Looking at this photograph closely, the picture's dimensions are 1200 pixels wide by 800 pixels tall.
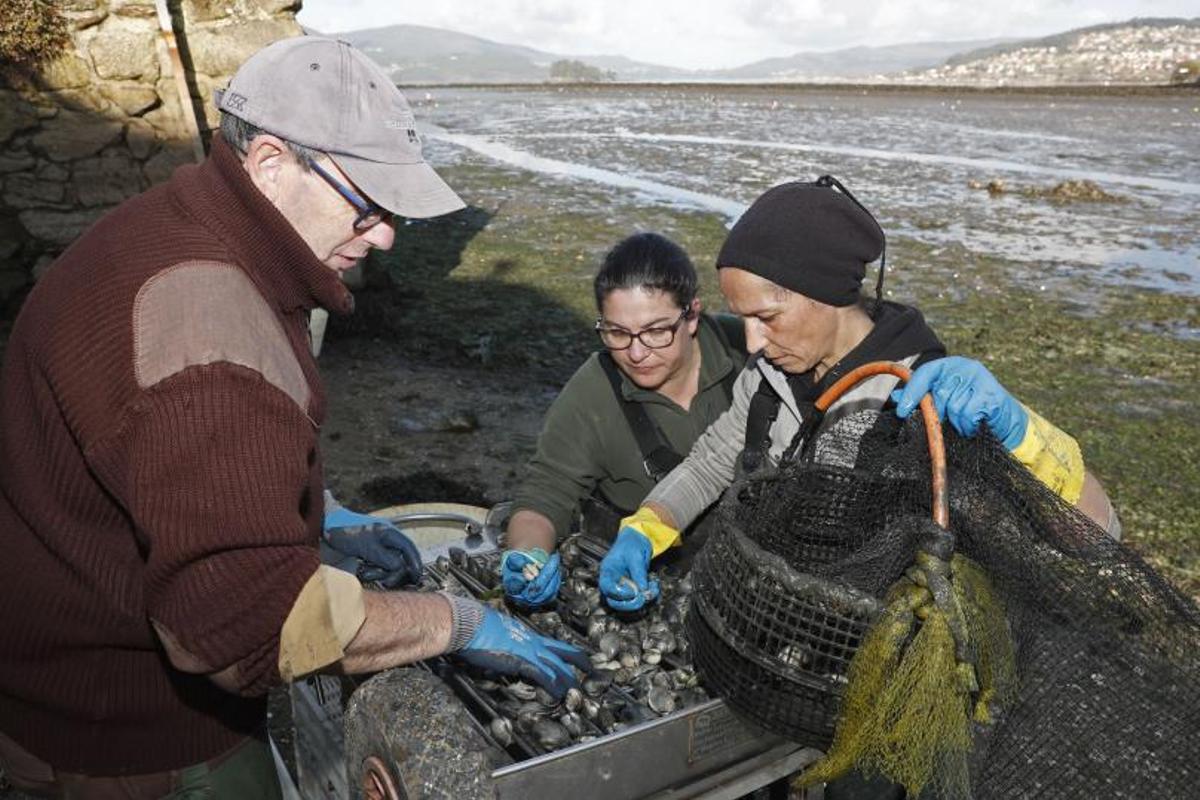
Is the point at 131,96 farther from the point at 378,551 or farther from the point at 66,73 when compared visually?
the point at 378,551

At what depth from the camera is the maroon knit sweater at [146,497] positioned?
5.42 feet

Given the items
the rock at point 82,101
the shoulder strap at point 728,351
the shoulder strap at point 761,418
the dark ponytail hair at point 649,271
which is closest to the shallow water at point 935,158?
the shoulder strap at point 728,351

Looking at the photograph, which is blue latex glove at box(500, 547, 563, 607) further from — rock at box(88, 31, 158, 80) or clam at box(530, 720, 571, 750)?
rock at box(88, 31, 158, 80)

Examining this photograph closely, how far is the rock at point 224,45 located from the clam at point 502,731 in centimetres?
691

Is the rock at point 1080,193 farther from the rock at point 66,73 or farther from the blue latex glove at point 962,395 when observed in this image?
the blue latex glove at point 962,395

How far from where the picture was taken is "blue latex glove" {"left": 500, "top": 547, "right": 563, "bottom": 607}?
2727 mm

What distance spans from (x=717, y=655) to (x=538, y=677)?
45 cm

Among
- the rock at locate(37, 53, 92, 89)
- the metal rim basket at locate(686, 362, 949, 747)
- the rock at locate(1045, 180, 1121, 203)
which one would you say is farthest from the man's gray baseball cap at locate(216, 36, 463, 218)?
the rock at locate(1045, 180, 1121, 203)

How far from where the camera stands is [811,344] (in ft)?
9.65

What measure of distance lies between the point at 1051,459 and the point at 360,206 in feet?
6.40

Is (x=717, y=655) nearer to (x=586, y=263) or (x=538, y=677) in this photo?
(x=538, y=677)

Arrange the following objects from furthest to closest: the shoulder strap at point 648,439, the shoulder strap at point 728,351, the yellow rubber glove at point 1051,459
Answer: the shoulder strap at point 728,351
the shoulder strap at point 648,439
the yellow rubber glove at point 1051,459

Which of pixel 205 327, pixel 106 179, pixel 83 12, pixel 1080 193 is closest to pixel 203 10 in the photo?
pixel 83 12

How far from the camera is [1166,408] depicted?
25.8 ft
